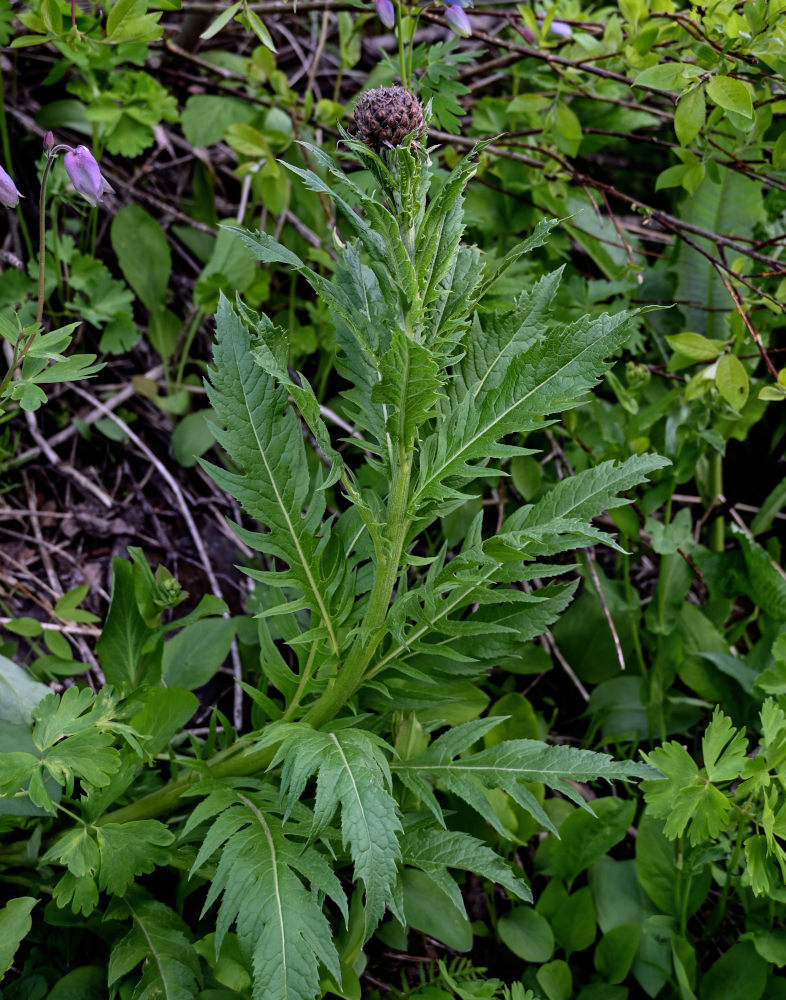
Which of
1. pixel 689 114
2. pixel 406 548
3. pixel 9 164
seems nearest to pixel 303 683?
pixel 406 548

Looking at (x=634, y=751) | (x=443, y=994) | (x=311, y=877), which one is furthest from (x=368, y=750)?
(x=634, y=751)

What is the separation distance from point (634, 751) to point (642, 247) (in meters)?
1.85

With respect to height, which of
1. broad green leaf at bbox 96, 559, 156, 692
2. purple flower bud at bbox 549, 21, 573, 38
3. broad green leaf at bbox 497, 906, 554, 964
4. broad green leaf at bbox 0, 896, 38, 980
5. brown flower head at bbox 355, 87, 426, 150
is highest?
purple flower bud at bbox 549, 21, 573, 38

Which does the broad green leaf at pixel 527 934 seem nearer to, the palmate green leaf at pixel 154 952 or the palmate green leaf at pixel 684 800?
the palmate green leaf at pixel 684 800

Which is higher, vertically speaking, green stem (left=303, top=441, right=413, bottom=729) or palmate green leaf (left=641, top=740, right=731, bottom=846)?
green stem (left=303, top=441, right=413, bottom=729)

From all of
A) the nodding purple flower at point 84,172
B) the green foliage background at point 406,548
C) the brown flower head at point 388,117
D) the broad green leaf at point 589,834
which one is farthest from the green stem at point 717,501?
the nodding purple flower at point 84,172

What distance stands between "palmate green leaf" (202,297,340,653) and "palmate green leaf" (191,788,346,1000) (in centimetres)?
37

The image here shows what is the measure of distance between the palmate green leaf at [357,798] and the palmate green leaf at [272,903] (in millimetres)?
111

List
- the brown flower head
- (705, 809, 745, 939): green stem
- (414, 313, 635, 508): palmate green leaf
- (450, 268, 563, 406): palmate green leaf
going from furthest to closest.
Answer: (705, 809, 745, 939): green stem → (450, 268, 563, 406): palmate green leaf → (414, 313, 635, 508): palmate green leaf → the brown flower head

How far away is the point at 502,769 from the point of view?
172cm

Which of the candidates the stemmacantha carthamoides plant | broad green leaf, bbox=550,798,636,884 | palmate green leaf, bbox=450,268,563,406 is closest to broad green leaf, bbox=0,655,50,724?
the stemmacantha carthamoides plant

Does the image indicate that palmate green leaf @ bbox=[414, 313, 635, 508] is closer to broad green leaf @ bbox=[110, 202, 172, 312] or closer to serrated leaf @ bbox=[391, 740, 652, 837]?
serrated leaf @ bbox=[391, 740, 652, 837]

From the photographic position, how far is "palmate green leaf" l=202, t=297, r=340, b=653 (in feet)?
5.49

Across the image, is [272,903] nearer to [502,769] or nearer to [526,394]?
[502,769]
